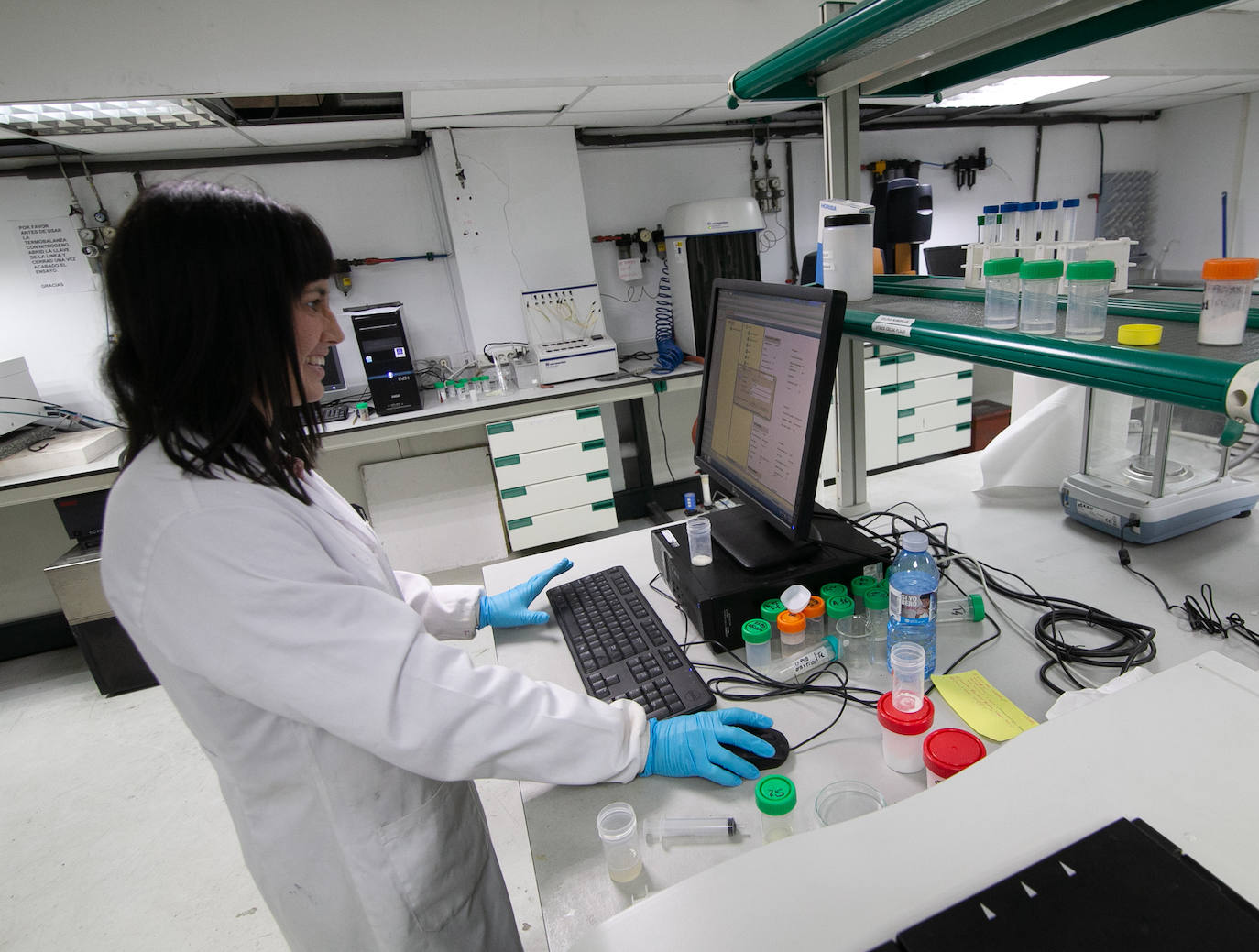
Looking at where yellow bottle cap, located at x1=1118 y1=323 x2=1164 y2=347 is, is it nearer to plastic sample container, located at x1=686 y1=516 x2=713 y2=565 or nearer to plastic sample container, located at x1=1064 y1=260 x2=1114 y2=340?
plastic sample container, located at x1=1064 y1=260 x2=1114 y2=340

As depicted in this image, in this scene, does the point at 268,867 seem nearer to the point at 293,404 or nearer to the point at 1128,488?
the point at 293,404

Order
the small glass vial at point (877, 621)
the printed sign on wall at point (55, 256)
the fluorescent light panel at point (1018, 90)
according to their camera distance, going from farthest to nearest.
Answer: the fluorescent light panel at point (1018, 90) → the printed sign on wall at point (55, 256) → the small glass vial at point (877, 621)

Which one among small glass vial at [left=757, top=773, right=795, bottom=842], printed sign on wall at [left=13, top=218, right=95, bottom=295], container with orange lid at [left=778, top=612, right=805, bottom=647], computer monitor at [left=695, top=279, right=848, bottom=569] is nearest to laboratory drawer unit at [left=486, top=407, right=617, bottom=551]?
computer monitor at [left=695, top=279, right=848, bottom=569]

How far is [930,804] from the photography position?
0.52m

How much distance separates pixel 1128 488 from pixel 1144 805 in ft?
3.17

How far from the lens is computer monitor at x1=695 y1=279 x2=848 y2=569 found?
2.91ft

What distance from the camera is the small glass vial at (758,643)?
96cm

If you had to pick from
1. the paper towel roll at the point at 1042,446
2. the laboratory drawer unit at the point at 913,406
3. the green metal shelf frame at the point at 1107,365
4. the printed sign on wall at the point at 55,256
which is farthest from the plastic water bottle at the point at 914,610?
the printed sign on wall at the point at 55,256

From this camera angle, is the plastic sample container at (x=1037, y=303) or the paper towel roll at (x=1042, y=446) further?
the paper towel roll at (x=1042, y=446)

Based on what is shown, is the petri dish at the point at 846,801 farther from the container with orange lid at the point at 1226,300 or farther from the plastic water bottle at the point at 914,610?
the container with orange lid at the point at 1226,300

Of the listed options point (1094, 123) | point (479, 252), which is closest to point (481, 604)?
point (479, 252)

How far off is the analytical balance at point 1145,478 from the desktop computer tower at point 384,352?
254cm

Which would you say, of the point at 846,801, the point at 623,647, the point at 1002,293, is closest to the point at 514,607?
the point at 623,647

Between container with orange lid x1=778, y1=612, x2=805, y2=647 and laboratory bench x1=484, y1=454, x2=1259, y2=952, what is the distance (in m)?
0.09
